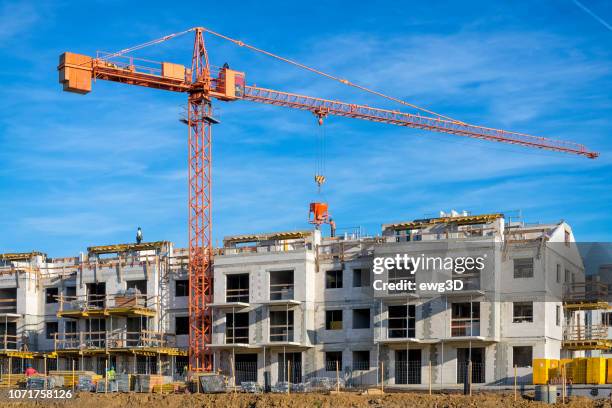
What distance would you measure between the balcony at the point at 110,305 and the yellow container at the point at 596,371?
1392 inches

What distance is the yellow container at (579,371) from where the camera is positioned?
63781mm

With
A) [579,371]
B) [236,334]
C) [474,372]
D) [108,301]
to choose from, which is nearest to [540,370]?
[579,371]

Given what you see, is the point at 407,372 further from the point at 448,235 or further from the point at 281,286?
the point at 281,286

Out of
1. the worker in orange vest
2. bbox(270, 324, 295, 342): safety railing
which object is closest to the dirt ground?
the worker in orange vest

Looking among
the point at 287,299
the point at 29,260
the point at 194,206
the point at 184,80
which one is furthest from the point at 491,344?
the point at 29,260

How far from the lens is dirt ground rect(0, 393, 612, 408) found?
57.8 meters

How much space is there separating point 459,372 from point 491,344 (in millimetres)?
2955

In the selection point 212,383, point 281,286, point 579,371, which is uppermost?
point 281,286

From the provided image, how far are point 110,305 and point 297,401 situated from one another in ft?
86.7

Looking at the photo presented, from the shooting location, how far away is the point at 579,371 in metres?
64.1

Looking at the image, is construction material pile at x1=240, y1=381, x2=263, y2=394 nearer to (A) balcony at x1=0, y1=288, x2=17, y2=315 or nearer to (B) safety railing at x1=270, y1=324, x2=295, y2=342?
(B) safety railing at x1=270, y1=324, x2=295, y2=342

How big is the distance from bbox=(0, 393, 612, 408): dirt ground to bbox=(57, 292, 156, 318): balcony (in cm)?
1168

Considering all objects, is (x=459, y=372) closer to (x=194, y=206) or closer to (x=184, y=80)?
(x=194, y=206)

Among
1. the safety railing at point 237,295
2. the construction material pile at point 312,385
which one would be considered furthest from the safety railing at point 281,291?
the construction material pile at point 312,385
